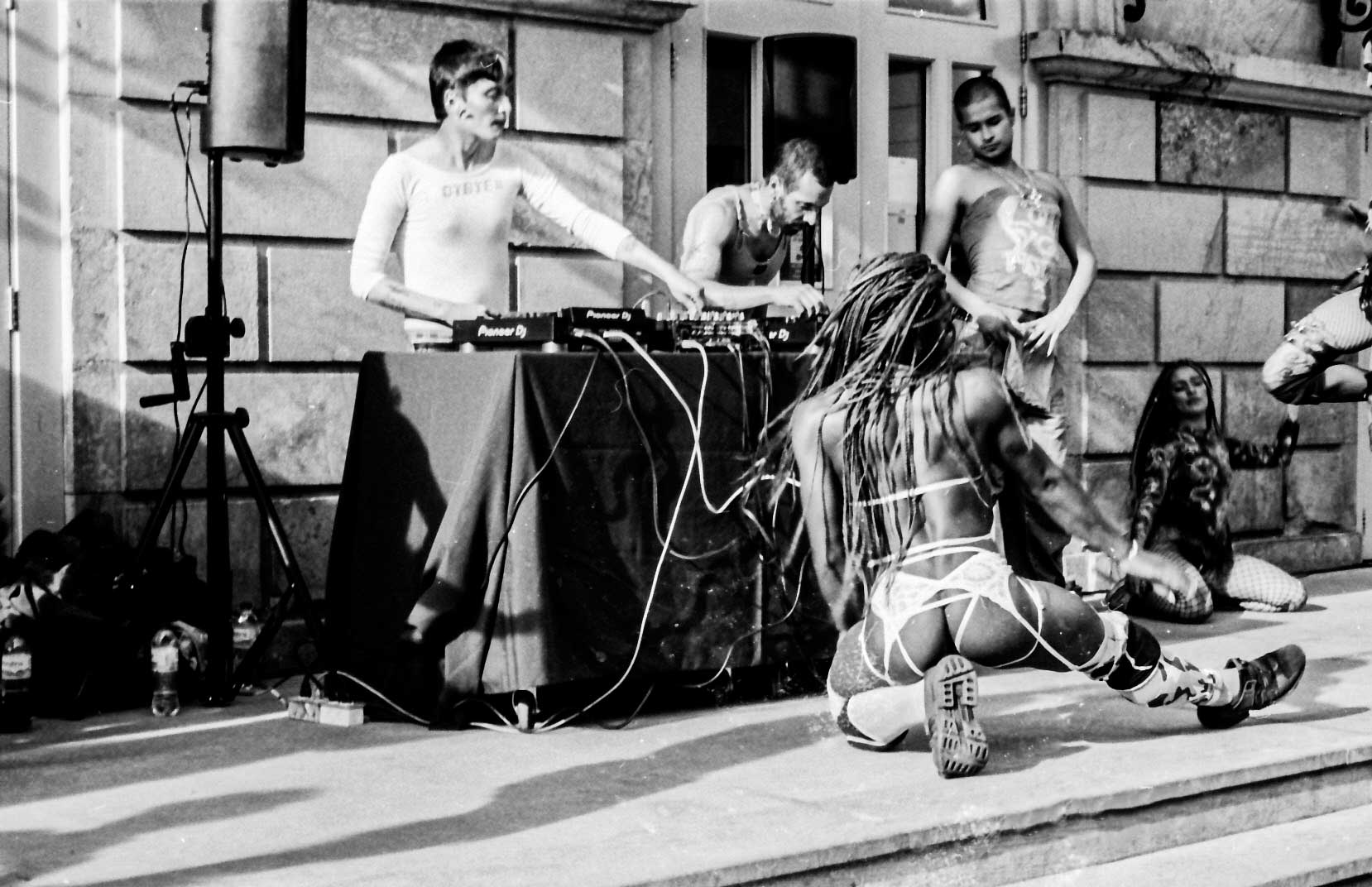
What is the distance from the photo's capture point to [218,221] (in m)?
6.22

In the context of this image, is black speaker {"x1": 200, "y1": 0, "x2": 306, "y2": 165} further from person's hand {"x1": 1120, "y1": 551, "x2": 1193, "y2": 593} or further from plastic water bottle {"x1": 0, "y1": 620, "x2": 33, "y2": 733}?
person's hand {"x1": 1120, "y1": 551, "x2": 1193, "y2": 593}

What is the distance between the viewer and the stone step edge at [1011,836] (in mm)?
4148

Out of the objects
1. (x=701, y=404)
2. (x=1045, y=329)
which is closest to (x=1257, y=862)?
(x=701, y=404)

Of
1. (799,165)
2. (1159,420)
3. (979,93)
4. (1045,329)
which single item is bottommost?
(1159,420)

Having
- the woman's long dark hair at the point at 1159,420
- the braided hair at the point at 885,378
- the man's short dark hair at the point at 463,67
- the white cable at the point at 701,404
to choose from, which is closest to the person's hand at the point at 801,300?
the white cable at the point at 701,404

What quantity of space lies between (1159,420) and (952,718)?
444 cm

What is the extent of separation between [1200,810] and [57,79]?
468cm

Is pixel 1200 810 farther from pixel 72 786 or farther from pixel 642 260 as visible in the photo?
pixel 72 786

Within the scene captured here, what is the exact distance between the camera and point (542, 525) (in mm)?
5566

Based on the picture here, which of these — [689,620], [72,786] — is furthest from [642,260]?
[72,786]

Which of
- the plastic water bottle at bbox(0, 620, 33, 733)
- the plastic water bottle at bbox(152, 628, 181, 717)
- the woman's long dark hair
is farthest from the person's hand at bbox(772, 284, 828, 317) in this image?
the woman's long dark hair

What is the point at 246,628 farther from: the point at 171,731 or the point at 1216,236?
the point at 1216,236

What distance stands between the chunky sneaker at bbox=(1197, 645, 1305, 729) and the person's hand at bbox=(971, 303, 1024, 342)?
228 centimetres

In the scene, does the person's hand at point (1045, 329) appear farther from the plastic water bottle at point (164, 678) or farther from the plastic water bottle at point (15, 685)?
the plastic water bottle at point (15, 685)
